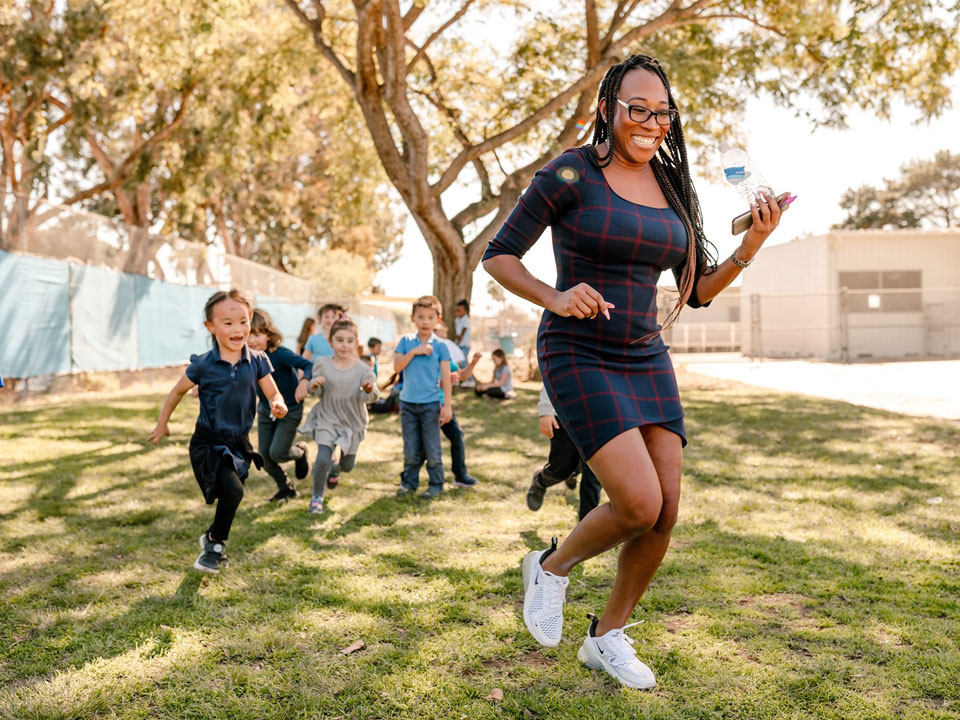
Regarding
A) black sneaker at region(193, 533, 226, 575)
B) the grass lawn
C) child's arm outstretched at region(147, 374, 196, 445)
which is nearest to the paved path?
the grass lawn

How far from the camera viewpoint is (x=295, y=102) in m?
17.5

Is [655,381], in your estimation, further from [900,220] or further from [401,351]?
[900,220]

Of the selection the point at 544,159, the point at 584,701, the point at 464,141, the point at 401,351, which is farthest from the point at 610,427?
the point at 464,141

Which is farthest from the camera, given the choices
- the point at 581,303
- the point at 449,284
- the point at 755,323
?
the point at 755,323

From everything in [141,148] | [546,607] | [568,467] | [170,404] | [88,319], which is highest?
[141,148]

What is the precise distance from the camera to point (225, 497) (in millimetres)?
4465

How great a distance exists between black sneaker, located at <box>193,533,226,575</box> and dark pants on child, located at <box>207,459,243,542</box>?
41mm

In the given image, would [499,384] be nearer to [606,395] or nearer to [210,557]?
[210,557]

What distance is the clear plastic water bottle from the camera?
2.84 m

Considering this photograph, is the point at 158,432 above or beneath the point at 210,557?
above

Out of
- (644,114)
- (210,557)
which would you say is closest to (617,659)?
(644,114)

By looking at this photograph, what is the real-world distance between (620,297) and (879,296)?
2727cm

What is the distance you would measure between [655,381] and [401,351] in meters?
3.97

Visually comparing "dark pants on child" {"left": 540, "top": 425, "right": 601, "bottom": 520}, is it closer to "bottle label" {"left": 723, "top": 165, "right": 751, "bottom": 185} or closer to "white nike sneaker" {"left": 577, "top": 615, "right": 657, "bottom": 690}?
"white nike sneaker" {"left": 577, "top": 615, "right": 657, "bottom": 690}
